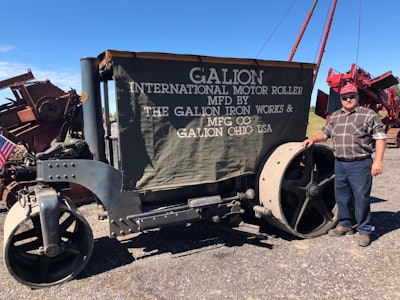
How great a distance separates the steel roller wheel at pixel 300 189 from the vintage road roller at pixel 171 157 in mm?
16

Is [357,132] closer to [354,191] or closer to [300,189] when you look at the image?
[354,191]

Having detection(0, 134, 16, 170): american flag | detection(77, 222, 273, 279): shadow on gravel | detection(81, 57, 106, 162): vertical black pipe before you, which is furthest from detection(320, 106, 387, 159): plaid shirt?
detection(0, 134, 16, 170): american flag

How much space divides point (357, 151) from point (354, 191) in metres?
0.52

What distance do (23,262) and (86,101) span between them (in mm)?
1911

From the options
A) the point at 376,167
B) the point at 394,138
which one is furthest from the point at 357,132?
the point at 394,138

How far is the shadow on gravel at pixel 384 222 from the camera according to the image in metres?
4.96

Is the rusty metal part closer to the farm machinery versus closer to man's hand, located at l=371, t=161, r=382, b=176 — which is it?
man's hand, located at l=371, t=161, r=382, b=176

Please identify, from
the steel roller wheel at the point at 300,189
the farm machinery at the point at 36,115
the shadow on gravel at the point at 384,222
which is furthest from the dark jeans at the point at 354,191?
the farm machinery at the point at 36,115

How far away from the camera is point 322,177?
199 inches

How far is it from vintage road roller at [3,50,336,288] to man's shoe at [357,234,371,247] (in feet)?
1.64

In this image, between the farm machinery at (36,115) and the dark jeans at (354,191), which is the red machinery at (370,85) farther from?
the farm machinery at (36,115)

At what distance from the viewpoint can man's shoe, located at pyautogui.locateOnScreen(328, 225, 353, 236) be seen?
4820 millimetres

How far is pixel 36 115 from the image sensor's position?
7445 millimetres

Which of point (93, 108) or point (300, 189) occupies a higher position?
point (93, 108)
